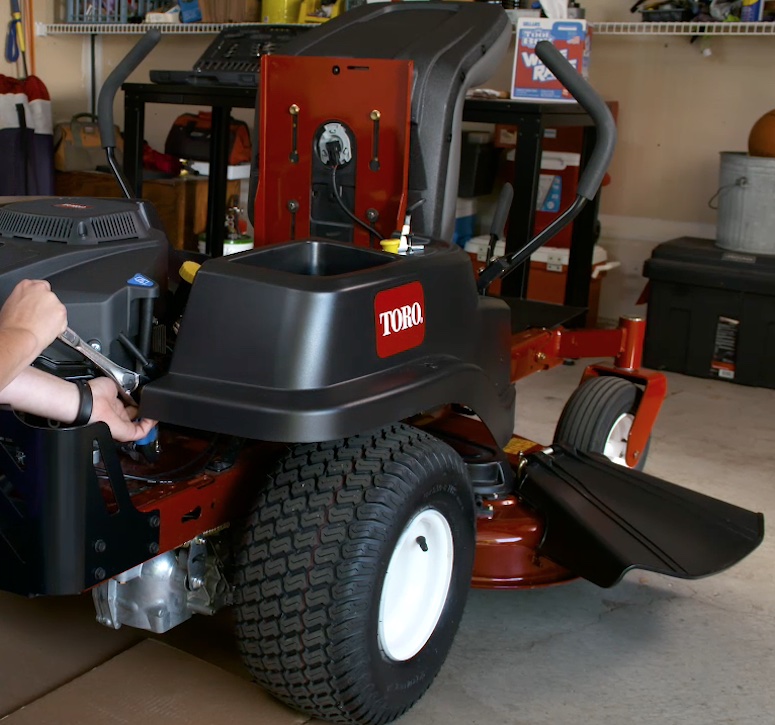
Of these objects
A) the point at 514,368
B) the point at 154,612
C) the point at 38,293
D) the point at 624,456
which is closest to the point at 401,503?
the point at 154,612

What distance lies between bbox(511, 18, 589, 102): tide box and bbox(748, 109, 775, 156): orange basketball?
0.67m

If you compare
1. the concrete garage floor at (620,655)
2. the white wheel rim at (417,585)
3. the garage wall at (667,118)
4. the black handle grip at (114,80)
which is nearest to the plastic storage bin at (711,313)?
the garage wall at (667,118)

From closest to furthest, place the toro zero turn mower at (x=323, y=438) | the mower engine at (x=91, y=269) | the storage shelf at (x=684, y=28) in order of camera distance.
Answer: the toro zero turn mower at (x=323, y=438)
the mower engine at (x=91, y=269)
the storage shelf at (x=684, y=28)

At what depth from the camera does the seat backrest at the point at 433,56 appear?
209cm

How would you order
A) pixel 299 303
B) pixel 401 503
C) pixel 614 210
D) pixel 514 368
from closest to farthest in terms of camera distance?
pixel 299 303, pixel 401 503, pixel 514 368, pixel 614 210

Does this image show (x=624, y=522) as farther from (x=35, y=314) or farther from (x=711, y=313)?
(x=711, y=313)

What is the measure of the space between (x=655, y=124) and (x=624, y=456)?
2.28 m

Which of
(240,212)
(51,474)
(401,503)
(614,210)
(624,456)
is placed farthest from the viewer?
(240,212)

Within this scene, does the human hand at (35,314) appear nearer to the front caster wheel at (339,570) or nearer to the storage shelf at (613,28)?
the front caster wheel at (339,570)

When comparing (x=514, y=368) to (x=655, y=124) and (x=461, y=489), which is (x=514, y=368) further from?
(x=655, y=124)

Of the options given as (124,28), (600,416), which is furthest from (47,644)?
(124,28)

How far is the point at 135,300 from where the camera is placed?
156 cm

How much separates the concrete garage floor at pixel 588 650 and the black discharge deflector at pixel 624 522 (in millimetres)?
184

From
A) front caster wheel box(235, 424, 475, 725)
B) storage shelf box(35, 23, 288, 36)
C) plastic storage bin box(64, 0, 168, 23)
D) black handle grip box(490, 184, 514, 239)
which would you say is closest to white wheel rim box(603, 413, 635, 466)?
black handle grip box(490, 184, 514, 239)
